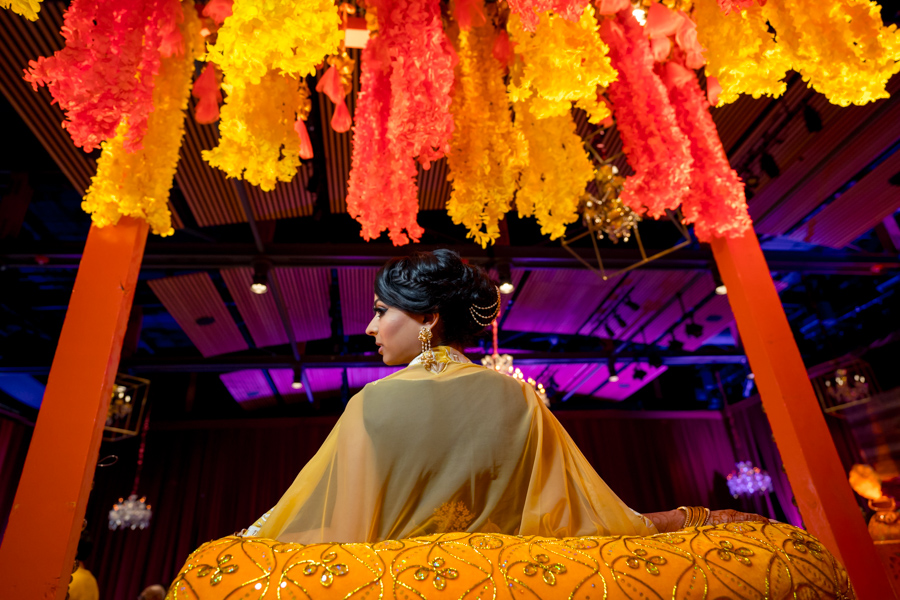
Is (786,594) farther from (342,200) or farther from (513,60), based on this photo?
(342,200)

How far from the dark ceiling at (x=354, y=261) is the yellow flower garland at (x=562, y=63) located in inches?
73.2

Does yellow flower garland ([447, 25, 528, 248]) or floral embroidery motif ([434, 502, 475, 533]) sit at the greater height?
yellow flower garland ([447, 25, 528, 248])

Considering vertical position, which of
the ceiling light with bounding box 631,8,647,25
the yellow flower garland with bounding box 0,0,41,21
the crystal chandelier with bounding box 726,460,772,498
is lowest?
the crystal chandelier with bounding box 726,460,772,498

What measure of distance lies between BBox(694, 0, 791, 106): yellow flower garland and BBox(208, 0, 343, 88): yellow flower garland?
1416 millimetres

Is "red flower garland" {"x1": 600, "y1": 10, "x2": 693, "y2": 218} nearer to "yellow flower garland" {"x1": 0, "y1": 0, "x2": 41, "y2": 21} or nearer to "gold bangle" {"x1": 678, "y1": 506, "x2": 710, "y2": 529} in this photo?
"gold bangle" {"x1": 678, "y1": 506, "x2": 710, "y2": 529}

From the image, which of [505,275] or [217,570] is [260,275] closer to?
[505,275]

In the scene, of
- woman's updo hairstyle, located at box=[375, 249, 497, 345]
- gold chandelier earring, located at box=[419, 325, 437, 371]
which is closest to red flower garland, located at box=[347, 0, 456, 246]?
woman's updo hairstyle, located at box=[375, 249, 497, 345]

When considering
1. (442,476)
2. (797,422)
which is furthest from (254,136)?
(797,422)

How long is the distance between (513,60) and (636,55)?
1.87ft

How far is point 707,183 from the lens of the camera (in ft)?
7.72

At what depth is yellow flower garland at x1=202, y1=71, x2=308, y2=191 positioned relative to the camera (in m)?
2.09

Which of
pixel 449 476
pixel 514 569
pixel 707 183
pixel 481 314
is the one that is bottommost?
pixel 514 569

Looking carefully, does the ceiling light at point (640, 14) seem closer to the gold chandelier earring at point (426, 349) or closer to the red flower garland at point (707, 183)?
the red flower garland at point (707, 183)

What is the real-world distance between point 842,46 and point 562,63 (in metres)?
0.95
